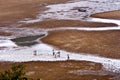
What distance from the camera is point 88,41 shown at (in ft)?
116

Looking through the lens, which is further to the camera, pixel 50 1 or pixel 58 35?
pixel 50 1

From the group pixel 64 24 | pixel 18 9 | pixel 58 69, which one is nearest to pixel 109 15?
pixel 64 24

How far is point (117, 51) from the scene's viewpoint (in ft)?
102

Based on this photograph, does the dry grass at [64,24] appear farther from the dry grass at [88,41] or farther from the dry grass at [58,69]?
the dry grass at [58,69]

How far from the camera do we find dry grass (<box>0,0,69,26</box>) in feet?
169

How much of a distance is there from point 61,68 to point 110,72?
416 cm

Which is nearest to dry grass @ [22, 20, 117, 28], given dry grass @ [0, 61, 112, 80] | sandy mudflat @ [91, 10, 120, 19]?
sandy mudflat @ [91, 10, 120, 19]

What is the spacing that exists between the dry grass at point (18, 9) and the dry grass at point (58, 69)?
21.2 meters

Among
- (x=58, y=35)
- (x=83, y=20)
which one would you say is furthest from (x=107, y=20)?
(x=58, y=35)

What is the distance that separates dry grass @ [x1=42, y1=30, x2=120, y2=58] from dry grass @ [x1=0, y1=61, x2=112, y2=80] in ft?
12.2

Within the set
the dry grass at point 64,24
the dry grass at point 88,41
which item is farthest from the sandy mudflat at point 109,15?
the dry grass at point 88,41

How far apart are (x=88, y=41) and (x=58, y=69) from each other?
995cm

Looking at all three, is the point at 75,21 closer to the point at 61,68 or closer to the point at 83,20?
the point at 83,20

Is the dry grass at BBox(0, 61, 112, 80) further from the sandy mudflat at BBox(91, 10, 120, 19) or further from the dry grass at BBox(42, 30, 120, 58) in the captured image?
the sandy mudflat at BBox(91, 10, 120, 19)
